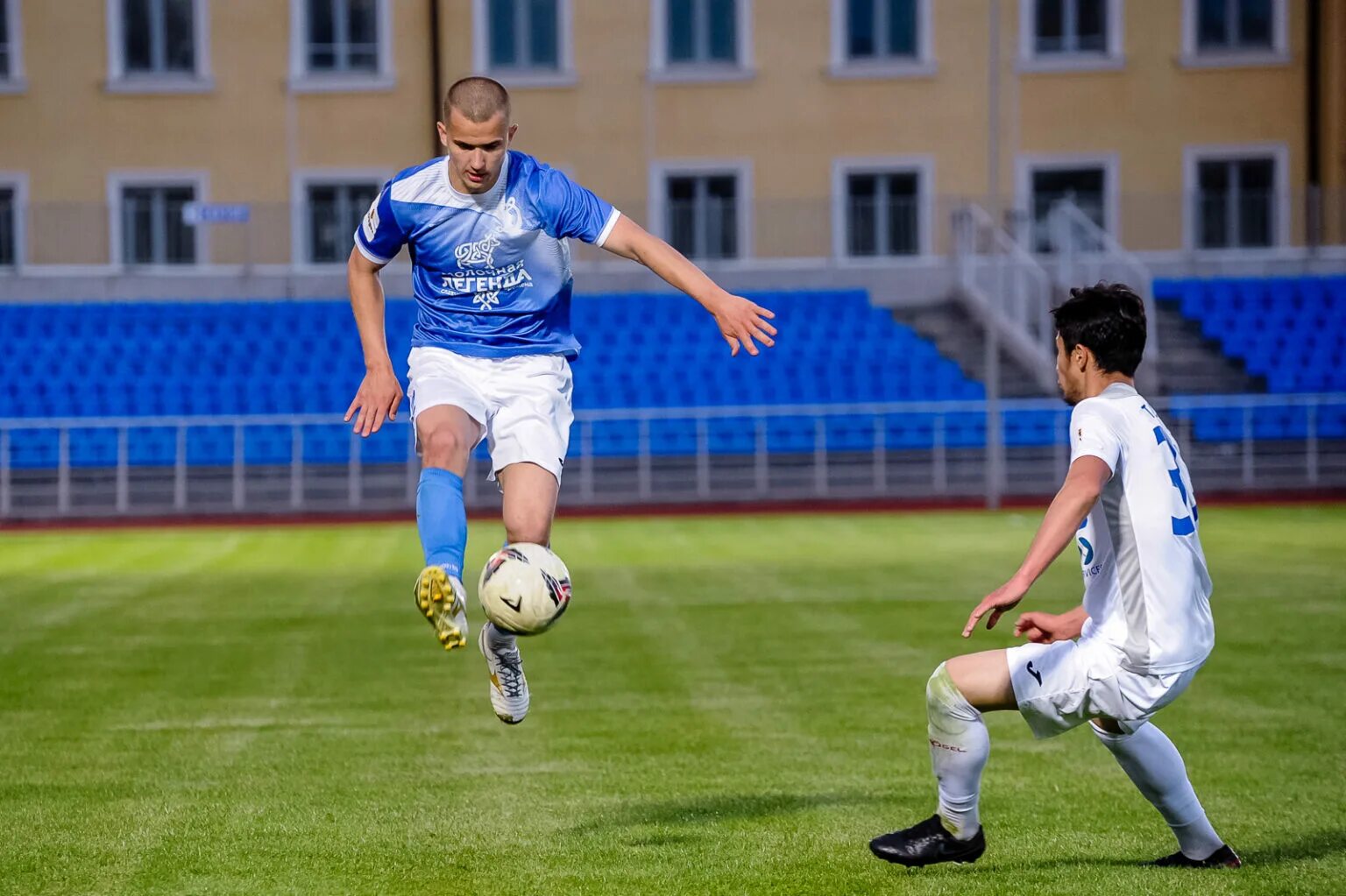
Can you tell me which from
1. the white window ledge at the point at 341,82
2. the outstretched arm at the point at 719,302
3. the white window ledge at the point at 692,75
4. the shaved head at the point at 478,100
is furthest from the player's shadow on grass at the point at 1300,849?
the white window ledge at the point at 341,82

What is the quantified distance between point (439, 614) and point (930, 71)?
94.7 feet

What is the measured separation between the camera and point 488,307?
694 cm

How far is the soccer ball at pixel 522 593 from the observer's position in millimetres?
6141

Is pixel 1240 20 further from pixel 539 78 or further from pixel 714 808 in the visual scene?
pixel 714 808

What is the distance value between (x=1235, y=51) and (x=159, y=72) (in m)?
19.3

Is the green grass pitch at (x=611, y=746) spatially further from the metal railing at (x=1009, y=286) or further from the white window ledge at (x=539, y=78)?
the white window ledge at (x=539, y=78)

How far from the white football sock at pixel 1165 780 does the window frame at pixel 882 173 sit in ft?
83.8

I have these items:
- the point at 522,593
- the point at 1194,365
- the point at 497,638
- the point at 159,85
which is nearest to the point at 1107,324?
the point at 522,593

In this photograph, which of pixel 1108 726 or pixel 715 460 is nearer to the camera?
pixel 1108 726

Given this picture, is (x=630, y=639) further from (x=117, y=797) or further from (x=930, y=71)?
(x=930, y=71)

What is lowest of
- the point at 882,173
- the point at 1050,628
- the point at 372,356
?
the point at 1050,628

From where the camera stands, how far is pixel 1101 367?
5.62m

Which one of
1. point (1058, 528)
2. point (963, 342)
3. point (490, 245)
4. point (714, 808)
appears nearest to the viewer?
point (1058, 528)

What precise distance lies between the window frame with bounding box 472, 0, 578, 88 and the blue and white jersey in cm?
2658
